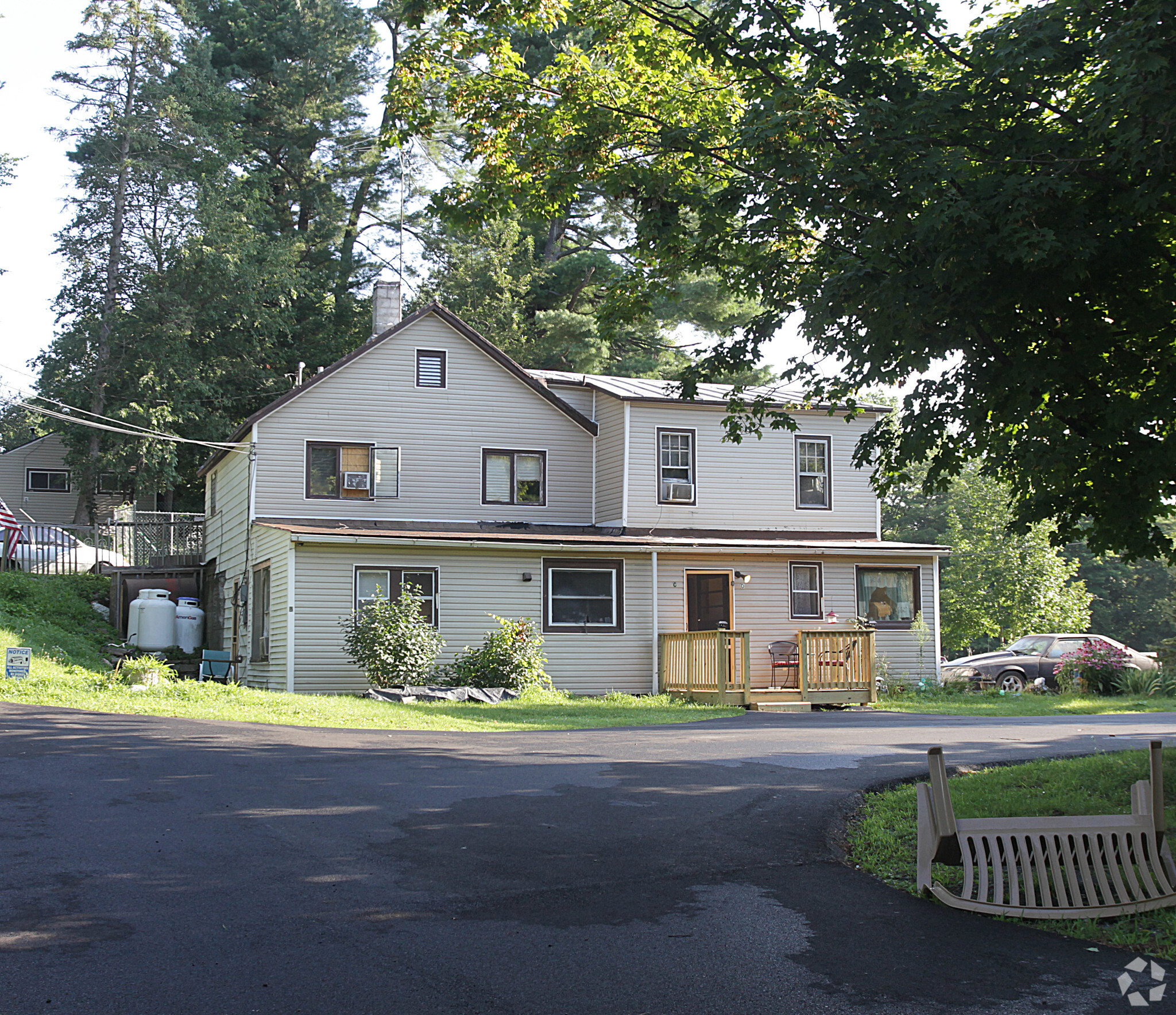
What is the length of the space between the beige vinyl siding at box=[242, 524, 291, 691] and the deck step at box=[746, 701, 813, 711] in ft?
28.0

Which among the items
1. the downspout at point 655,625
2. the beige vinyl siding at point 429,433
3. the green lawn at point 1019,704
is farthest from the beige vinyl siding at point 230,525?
the green lawn at point 1019,704

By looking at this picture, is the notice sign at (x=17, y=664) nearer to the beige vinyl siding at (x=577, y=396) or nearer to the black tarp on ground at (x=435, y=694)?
the black tarp on ground at (x=435, y=694)

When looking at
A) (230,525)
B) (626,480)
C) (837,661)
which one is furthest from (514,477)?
(837,661)

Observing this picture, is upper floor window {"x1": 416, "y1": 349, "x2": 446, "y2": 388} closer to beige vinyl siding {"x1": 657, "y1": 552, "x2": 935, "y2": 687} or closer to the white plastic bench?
beige vinyl siding {"x1": 657, "y1": 552, "x2": 935, "y2": 687}

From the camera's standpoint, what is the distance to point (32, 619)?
23312 mm

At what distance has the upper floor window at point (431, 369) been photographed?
23922mm

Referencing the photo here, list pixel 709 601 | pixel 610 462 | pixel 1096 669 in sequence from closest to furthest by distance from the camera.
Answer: pixel 1096 669
pixel 709 601
pixel 610 462

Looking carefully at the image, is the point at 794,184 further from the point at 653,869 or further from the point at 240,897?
the point at 240,897

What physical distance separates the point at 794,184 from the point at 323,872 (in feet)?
19.2

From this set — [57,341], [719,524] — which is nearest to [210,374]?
[57,341]

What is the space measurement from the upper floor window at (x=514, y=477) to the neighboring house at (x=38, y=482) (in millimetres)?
25343

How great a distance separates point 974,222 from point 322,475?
17.8m

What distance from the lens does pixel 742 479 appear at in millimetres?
24688

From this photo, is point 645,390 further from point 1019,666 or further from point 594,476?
point 1019,666
